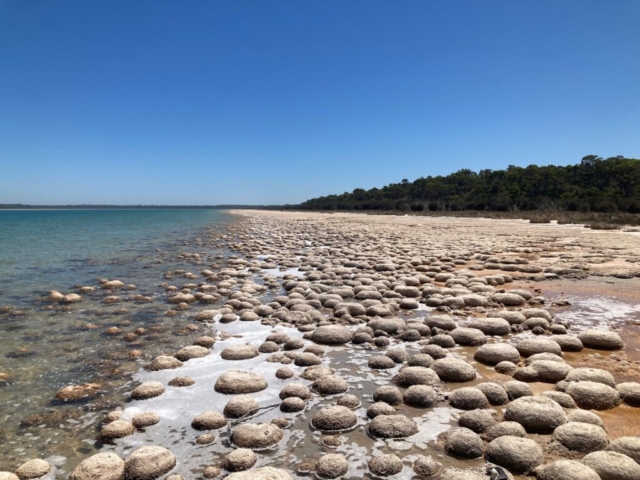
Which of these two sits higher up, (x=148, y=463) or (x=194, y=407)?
(x=148, y=463)

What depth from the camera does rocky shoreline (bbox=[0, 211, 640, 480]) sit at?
2.74 m

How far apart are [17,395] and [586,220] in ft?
122

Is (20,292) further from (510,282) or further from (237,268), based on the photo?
(510,282)

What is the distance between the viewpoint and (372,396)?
383 centimetres

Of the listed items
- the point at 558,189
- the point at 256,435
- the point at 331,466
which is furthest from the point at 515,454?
the point at 558,189

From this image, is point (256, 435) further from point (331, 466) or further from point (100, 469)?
point (100, 469)

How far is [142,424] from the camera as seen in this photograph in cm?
335

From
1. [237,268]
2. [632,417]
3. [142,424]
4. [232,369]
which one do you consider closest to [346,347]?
[232,369]

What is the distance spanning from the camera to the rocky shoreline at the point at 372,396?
274cm

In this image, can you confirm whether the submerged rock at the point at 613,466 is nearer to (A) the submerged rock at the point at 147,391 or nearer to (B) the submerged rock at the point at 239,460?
(B) the submerged rock at the point at 239,460

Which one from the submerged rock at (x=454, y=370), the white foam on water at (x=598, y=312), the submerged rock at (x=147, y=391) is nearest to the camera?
the submerged rock at (x=147, y=391)

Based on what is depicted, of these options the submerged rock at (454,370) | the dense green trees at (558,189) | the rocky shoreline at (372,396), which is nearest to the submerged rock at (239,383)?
the rocky shoreline at (372,396)

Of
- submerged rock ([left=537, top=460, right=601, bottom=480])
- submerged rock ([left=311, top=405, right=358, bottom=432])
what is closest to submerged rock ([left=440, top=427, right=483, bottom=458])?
submerged rock ([left=537, top=460, right=601, bottom=480])

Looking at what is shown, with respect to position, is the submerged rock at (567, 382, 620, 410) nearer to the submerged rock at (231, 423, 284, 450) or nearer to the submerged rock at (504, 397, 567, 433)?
the submerged rock at (504, 397, 567, 433)
